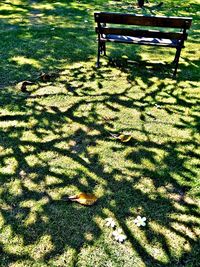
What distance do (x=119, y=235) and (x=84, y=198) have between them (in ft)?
2.10

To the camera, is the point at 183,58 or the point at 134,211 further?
the point at 183,58

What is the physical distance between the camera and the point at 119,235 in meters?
3.32

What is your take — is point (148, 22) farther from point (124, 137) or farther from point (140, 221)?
point (140, 221)

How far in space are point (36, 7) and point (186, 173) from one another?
954 centimetres

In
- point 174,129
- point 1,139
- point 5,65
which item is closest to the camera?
point 1,139

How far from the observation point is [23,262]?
10.0 ft

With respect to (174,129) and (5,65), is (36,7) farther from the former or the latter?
(174,129)

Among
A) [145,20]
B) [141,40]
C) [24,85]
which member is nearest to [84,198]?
[24,85]

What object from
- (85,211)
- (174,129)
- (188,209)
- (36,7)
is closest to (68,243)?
(85,211)

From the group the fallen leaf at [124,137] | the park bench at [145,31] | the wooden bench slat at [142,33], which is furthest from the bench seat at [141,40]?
the fallen leaf at [124,137]

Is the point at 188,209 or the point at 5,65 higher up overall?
the point at 5,65

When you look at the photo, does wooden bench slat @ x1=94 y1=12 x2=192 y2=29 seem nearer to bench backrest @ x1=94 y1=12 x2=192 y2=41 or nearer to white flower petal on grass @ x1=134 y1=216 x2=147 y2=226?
bench backrest @ x1=94 y1=12 x2=192 y2=41

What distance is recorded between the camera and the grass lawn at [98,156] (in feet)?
10.6

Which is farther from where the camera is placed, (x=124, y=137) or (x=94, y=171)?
(x=124, y=137)
